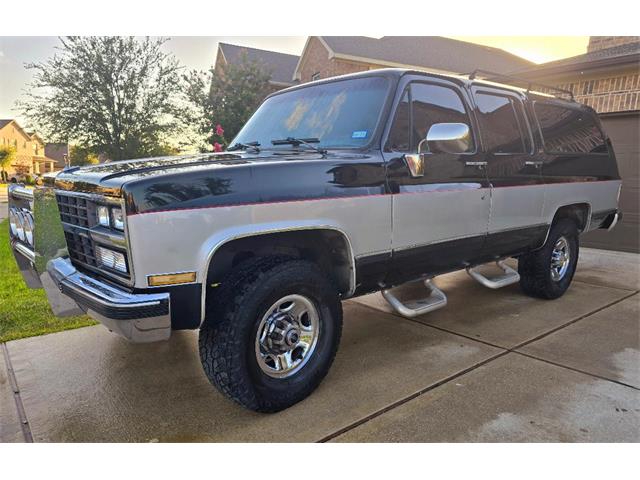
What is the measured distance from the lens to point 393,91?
10.9 ft

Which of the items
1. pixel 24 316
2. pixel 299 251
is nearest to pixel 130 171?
pixel 299 251

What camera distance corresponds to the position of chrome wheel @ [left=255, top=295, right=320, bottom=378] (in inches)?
109

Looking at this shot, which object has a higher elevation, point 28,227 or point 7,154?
point 28,227

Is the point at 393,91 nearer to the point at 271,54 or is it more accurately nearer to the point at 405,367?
the point at 405,367

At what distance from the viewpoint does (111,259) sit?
8.02ft

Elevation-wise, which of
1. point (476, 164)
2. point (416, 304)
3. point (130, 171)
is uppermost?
point (130, 171)

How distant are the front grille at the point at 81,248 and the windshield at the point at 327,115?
62.2 inches

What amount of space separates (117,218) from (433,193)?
7.32ft

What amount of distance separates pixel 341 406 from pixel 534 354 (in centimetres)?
176

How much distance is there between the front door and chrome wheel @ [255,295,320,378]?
2.56 ft

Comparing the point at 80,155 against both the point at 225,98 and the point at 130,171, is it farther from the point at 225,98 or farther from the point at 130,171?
the point at 130,171

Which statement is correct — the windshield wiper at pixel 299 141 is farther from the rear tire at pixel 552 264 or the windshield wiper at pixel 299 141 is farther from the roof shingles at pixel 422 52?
the roof shingles at pixel 422 52

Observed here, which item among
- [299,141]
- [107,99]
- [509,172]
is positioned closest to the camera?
[299,141]

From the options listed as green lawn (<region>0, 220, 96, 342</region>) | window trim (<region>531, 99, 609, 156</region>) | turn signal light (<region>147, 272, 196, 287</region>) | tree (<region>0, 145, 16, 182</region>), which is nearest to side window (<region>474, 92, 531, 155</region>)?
window trim (<region>531, 99, 609, 156</region>)
